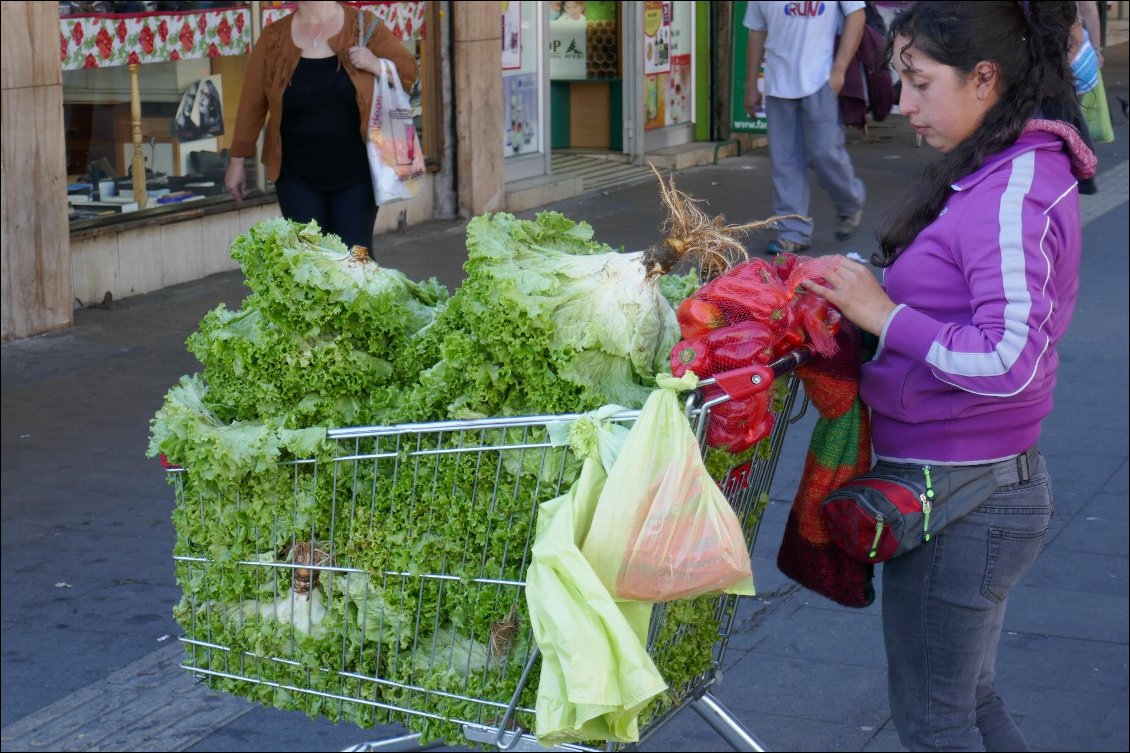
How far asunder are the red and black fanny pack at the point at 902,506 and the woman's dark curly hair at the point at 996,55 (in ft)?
1.61

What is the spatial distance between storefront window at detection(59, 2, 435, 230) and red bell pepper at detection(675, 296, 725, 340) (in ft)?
23.4

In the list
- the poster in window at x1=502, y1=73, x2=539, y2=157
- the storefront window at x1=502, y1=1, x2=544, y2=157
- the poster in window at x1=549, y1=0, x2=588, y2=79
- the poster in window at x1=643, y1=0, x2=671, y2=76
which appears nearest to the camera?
the storefront window at x1=502, y1=1, x2=544, y2=157

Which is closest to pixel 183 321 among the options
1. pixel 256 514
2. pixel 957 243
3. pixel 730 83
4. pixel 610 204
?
pixel 610 204

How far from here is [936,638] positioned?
306cm

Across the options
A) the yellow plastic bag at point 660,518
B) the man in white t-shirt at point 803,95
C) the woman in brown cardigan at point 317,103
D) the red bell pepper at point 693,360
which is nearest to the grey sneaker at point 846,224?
the man in white t-shirt at point 803,95

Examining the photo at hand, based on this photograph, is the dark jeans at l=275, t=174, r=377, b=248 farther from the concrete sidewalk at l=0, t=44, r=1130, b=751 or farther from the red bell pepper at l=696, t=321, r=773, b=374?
the red bell pepper at l=696, t=321, r=773, b=374

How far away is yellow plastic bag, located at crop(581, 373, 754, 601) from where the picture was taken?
254cm

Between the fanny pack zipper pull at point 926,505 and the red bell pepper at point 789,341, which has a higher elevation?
the red bell pepper at point 789,341

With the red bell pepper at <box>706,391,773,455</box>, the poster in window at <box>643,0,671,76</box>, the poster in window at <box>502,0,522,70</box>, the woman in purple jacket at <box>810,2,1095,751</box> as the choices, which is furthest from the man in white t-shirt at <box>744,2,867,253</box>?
the red bell pepper at <box>706,391,773,455</box>

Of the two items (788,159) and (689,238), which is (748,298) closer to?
(689,238)

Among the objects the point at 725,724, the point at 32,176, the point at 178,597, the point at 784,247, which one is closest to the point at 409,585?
the point at 725,724

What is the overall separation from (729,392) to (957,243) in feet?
1.84

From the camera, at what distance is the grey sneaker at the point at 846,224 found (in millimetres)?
10641

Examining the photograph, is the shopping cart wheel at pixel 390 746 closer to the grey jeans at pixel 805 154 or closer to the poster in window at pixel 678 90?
the grey jeans at pixel 805 154
